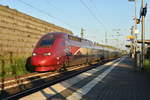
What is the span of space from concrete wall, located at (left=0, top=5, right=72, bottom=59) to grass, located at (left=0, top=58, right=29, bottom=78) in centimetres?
48

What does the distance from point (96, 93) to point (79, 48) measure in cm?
1265

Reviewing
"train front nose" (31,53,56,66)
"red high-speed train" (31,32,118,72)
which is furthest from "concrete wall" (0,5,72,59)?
"train front nose" (31,53,56,66)

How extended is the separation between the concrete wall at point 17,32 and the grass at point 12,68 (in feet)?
1.57

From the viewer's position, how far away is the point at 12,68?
1475 centimetres

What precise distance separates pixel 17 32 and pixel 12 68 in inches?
123

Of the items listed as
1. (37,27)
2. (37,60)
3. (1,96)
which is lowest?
(1,96)

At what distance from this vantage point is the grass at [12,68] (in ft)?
44.4

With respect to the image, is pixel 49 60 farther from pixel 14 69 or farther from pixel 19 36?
pixel 19 36

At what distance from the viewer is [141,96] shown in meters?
7.55

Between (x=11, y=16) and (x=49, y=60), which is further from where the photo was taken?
(x=11, y=16)

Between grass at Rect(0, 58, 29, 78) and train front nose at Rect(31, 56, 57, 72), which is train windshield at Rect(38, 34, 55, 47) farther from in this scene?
grass at Rect(0, 58, 29, 78)

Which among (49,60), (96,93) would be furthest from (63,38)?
(96,93)

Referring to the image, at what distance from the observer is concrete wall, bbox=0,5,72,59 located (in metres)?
14.7

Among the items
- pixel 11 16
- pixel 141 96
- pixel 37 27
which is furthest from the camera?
pixel 37 27
